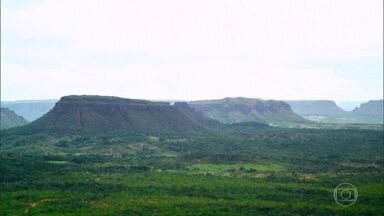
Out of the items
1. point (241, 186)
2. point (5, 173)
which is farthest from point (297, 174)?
point (5, 173)

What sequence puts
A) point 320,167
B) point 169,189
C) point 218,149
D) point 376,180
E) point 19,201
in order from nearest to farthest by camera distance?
1. point 19,201
2. point 169,189
3. point 376,180
4. point 320,167
5. point 218,149

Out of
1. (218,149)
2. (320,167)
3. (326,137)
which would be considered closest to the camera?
(320,167)

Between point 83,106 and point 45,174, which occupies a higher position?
point 83,106

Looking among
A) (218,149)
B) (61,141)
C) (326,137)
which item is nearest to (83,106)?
(61,141)

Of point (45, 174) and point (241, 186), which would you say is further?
point (45, 174)

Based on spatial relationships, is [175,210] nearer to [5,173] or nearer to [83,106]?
[5,173]

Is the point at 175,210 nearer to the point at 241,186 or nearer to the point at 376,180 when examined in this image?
the point at 241,186
